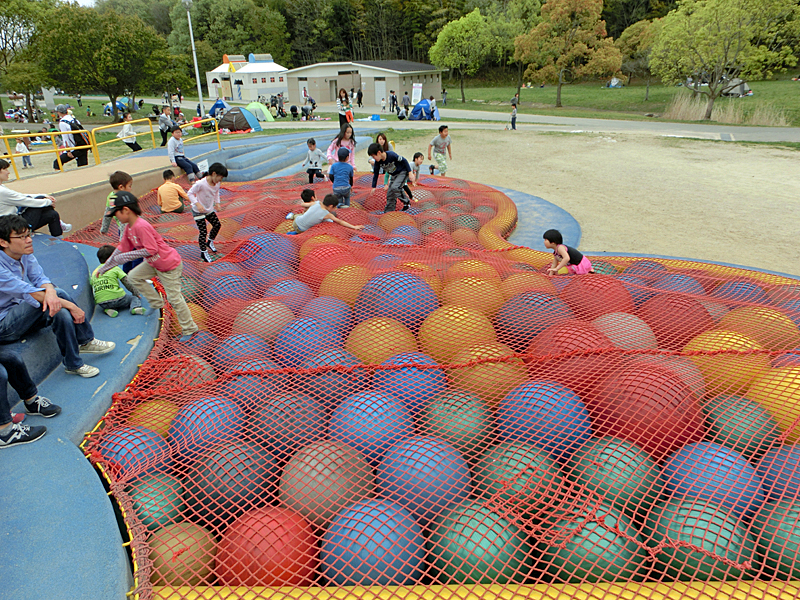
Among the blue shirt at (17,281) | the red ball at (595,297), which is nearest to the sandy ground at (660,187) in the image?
the red ball at (595,297)

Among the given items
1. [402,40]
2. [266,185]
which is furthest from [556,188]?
[402,40]

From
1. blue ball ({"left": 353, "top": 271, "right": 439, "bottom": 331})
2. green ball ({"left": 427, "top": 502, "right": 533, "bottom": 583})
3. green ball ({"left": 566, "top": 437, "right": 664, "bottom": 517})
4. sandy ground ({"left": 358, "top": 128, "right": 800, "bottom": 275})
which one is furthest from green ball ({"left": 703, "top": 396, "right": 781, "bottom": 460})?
sandy ground ({"left": 358, "top": 128, "right": 800, "bottom": 275})

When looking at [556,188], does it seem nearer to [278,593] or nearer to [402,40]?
[278,593]

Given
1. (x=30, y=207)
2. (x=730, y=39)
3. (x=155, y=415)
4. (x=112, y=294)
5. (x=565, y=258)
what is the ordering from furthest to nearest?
(x=730, y=39) < (x=30, y=207) < (x=565, y=258) < (x=112, y=294) < (x=155, y=415)

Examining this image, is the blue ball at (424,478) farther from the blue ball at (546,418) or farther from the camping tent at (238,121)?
the camping tent at (238,121)

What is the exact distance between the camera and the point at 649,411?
3.36 meters

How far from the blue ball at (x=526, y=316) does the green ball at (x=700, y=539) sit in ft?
5.90

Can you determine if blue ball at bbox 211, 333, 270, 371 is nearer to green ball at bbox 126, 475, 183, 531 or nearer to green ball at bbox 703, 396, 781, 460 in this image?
green ball at bbox 126, 475, 183, 531

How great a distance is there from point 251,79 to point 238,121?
87.6ft

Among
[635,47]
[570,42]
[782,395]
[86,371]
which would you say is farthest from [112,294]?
[635,47]

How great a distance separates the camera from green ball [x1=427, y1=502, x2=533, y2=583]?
103 inches

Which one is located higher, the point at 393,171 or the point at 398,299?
the point at 393,171

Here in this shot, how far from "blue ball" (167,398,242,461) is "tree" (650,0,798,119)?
32.0 metres

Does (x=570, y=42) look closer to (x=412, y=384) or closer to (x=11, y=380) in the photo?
(x=412, y=384)
